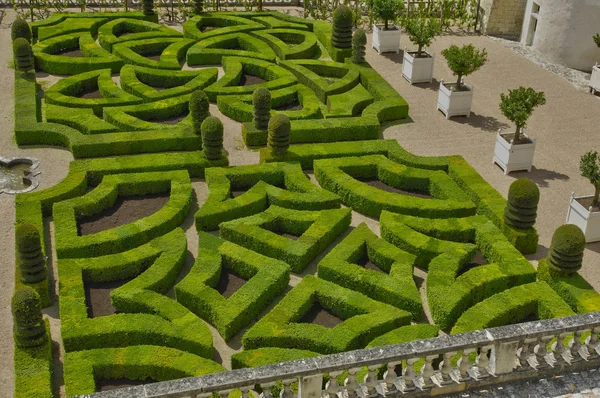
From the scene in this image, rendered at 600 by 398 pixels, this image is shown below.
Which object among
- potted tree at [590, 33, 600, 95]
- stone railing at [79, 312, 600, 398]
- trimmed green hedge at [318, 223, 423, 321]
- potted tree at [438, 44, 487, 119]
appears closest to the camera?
stone railing at [79, 312, 600, 398]

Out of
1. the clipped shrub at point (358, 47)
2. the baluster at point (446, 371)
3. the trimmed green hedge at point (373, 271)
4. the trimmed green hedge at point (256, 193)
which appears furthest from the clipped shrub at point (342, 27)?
the baluster at point (446, 371)

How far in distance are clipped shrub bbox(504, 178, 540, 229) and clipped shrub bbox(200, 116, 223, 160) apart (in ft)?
35.4

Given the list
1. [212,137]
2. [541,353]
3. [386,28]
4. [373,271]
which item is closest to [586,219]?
[373,271]

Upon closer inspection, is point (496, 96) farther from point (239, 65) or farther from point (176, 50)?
point (176, 50)

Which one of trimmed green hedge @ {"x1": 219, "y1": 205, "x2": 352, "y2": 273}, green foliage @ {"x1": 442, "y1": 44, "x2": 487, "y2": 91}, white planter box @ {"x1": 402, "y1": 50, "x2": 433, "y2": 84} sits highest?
green foliage @ {"x1": 442, "y1": 44, "x2": 487, "y2": 91}

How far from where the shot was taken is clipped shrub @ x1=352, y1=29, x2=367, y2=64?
3675cm

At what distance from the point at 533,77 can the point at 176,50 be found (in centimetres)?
1856

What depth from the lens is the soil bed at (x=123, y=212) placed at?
82.3ft

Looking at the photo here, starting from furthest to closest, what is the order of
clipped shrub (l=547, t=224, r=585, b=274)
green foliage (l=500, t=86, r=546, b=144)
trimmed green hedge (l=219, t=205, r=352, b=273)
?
green foliage (l=500, t=86, r=546, b=144) < trimmed green hedge (l=219, t=205, r=352, b=273) < clipped shrub (l=547, t=224, r=585, b=274)

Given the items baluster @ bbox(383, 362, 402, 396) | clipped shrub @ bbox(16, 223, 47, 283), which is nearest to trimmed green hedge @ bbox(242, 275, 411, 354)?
baluster @ bbox(383, 362, 402, 396)

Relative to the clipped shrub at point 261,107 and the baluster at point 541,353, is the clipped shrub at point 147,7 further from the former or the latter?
the baluster at point 541,353

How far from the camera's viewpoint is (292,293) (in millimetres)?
21375

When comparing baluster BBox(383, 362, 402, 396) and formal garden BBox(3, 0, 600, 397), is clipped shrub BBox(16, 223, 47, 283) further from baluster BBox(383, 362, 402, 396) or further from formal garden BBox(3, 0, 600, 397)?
baluster BBox(383, 362, 402, 396)

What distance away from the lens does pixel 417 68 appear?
1442 inches
